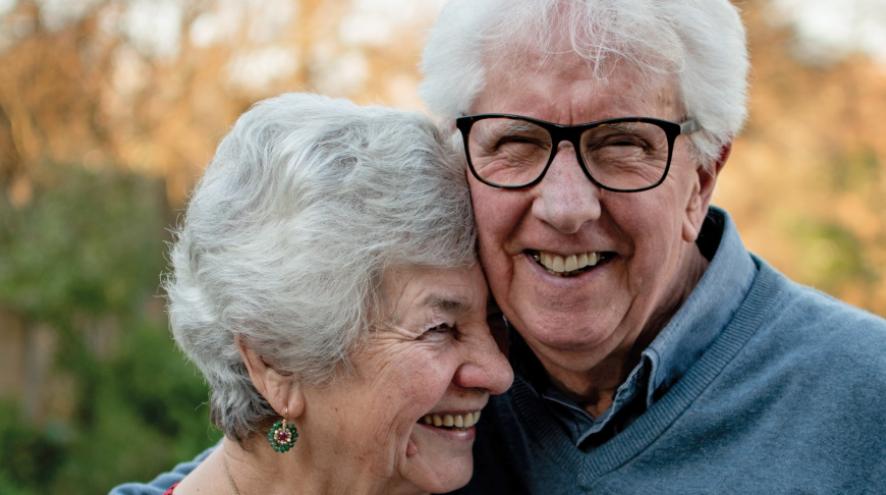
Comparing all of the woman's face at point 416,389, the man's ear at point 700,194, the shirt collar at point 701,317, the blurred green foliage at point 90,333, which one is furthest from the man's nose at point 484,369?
A: the blurred green foliage at point 90,333

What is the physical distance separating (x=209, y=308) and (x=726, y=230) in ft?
4.11

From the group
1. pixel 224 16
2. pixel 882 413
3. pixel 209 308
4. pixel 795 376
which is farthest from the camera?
pixel 224 16

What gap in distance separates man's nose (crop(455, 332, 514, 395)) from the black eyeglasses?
423mm

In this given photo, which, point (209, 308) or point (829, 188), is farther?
point (829, 188)

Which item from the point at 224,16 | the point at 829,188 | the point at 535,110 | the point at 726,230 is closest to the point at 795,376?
the point at 726,230

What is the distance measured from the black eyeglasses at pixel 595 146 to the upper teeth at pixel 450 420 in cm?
60

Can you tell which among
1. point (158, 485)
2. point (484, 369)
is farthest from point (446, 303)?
point (158, 485)

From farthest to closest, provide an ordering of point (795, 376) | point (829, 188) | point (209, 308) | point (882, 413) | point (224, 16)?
1. point (829, 188)
2. point (224, 16)
3. point (209, 308)
4. point (795, 376)
5. point (882, 413)

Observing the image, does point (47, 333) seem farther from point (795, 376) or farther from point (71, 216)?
point (795, 376)

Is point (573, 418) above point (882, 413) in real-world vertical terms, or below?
below

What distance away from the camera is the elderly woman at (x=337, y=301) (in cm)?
219

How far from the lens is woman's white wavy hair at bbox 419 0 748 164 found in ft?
6.58

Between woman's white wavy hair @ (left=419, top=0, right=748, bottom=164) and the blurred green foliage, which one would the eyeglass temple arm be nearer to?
woman's white wavy hair @ (left=419, top=0, right=748, bottom=164)

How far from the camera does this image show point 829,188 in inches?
469
